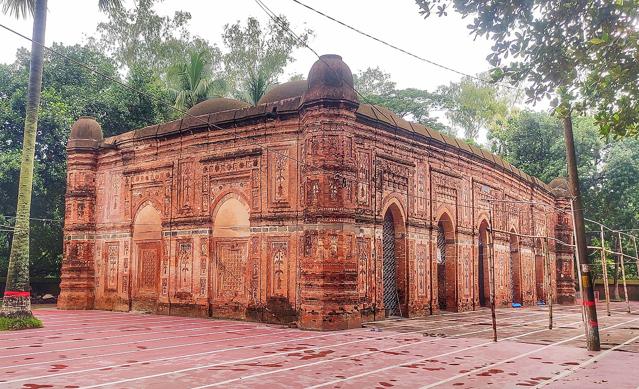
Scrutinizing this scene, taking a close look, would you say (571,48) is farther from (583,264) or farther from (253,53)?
(253,53)

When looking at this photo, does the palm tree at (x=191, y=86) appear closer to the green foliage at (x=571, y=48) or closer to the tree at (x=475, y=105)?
the tree at (x=475, y=105)

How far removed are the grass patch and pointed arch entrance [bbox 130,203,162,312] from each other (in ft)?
14.4

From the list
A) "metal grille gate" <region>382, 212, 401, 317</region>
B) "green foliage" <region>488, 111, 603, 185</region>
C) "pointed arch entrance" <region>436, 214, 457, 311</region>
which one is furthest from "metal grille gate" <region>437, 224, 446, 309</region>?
"green foliage" <region>488, 111, 603, 185</region>

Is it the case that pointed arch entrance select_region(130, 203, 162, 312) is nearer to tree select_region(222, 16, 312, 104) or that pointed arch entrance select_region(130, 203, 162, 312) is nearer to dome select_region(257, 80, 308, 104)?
dome select_region(257, 80, 308, 104)

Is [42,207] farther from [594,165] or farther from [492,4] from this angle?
[594,165]

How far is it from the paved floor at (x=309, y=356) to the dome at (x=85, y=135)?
7.41 meters

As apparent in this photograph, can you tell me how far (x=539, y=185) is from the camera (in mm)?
26672

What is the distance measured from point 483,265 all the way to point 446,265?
3.40 meters

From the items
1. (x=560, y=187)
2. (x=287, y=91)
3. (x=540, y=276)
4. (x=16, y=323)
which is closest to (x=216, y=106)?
(x=287, y=91)

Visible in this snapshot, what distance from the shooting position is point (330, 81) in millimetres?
14125


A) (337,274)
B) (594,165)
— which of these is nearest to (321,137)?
(337,274)

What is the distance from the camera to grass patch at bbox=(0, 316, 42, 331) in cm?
1317

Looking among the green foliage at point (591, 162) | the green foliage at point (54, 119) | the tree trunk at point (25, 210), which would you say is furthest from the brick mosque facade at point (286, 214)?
the green foliage at point (591, 162)

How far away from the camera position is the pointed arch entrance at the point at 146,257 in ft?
58.7
